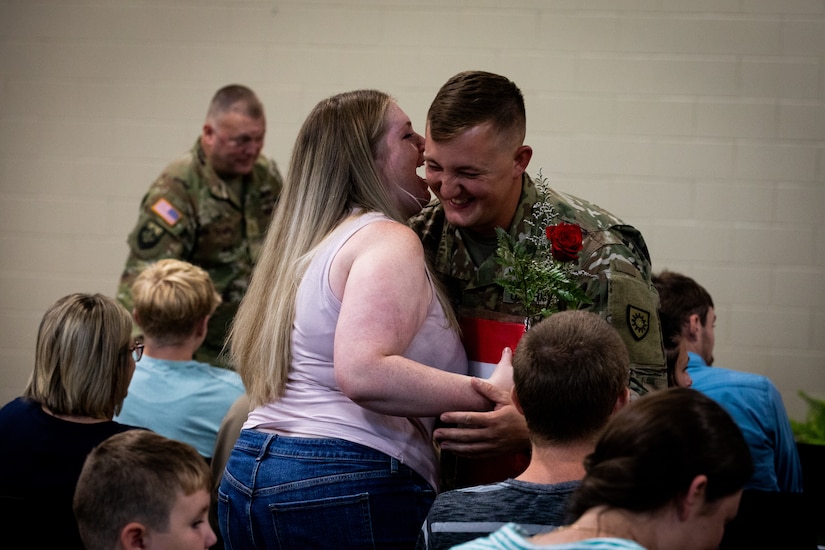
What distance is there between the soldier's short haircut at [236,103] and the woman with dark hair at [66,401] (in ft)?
7.67

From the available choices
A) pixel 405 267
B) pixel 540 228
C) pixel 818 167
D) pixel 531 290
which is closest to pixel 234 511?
pixel 405 267

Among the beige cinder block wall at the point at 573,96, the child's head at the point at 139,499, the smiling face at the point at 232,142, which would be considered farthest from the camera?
the beige cinder block wall at the point at 573,96

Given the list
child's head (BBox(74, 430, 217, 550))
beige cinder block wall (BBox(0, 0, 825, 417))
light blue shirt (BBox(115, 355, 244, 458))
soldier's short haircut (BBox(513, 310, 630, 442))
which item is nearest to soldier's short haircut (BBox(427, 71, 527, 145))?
soldier's short haircut (BBox(513, 310, 630, 442))

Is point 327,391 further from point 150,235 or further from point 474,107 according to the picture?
point 150,235

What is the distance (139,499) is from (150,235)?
3009 millimetres

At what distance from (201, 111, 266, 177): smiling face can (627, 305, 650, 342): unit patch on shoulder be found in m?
3.00

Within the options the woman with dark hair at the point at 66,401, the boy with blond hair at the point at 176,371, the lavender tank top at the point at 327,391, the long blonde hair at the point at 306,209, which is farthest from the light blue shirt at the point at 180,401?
the lavender tank top at the point at 327,391

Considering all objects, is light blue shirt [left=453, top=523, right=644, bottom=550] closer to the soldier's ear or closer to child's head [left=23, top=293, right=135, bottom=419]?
child's head [left=23, top=293, right=135, bottom=419]

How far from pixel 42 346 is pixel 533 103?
11.3 feet

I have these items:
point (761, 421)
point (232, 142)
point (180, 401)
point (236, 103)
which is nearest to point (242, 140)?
point (232, 142)

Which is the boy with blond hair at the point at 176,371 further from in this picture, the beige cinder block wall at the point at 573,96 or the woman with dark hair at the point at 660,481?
the beige cinder block wall at the point at 573,96

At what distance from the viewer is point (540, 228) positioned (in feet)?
7.67

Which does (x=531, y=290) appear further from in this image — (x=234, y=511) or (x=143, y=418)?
(x=143, y=418)

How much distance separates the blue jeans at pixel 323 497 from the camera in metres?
2.00
